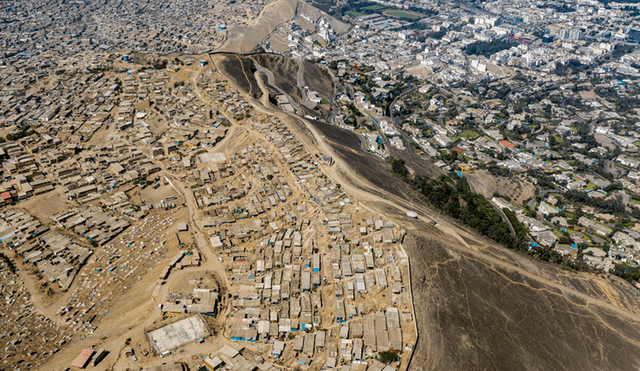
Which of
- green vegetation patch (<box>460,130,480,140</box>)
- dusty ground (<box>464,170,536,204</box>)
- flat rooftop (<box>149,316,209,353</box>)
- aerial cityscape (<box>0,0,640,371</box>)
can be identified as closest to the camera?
flat rooftop (<box>149,316,209,353</box>)

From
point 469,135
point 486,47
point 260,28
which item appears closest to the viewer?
point 469,135

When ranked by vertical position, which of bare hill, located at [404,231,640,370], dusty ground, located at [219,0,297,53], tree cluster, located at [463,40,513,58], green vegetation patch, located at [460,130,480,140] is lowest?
tree cluster, located at [463,40,513,58]

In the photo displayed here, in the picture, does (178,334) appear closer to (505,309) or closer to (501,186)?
(505,309)

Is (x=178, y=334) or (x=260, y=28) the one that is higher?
(x=260, y=28)

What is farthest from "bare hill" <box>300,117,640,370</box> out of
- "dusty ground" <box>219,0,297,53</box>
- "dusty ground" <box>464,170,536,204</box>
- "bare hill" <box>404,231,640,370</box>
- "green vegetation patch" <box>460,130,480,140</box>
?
"dusty ground" <box>219,0,297,53</box>

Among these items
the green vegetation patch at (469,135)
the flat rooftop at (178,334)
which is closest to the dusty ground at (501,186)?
the green vegetation patch at (469,135)

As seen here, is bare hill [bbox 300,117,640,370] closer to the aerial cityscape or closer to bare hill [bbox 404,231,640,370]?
bare hill [bbox 404,231,640,370]

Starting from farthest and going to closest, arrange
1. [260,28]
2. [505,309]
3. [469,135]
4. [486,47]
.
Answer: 1. [486,47]
2. [260,28]
3. [469,135]
4. [505,309]

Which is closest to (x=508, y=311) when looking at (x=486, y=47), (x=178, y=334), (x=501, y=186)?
(x=178, y=334)

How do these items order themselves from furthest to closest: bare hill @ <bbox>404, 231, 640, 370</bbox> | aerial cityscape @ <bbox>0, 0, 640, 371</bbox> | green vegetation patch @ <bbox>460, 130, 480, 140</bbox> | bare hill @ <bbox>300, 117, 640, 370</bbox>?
Answer: green vegetation patch @ <bbox>460, 130, 480, 140</bbox>
aerial cityscape @ <bbox>0, 0, 640, 371</bbox>
bare hill @ <bbox>300, 117, 640, 370</bbox>
bare hill @ <bbox>404, 231, 640, 370</bbox>
